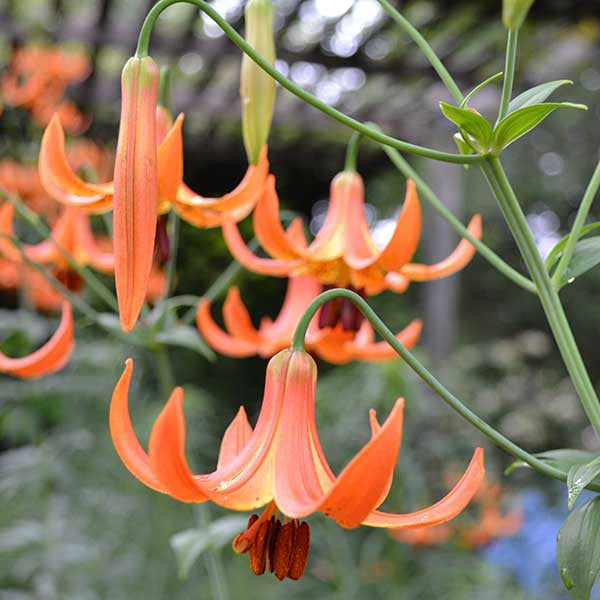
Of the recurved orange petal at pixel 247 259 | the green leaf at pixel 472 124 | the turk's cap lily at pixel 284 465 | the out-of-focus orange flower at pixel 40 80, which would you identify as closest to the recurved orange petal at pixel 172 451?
the turk's cap lily at pixel 284 465

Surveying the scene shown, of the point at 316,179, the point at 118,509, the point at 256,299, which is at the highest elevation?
the point at 316,179

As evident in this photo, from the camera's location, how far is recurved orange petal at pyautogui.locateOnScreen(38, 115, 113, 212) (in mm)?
609

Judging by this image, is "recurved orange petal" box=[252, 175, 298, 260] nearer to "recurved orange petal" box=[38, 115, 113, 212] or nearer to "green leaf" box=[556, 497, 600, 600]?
"recurved orange petal" box=[38, 115, 113, 212]

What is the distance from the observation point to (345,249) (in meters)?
0.77

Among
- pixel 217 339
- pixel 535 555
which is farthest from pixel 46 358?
pixel 535 555

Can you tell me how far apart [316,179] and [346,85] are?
3.40ft

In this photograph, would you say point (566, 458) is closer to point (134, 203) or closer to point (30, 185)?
point (134, 203)

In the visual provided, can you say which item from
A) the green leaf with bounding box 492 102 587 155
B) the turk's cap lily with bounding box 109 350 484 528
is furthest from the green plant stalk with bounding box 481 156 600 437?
the turk's cap lily with bounding box 109 350 484 528

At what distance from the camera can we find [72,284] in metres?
1.05

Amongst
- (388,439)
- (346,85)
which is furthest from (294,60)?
(388,439)

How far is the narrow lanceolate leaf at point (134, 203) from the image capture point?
0.45 metres

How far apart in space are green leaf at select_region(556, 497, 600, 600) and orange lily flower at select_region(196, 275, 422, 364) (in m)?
0.30

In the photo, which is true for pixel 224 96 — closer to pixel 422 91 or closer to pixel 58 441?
pixel 422 91

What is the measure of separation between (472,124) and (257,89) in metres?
0.19
